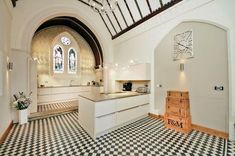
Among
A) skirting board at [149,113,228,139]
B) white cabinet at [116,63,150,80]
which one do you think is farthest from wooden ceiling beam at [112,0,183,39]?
skirting board at [149,113,228,139]

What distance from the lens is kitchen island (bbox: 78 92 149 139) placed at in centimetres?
303

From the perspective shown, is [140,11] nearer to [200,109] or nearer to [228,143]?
[200,109]

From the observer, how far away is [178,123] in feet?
11.4

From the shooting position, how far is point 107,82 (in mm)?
7023

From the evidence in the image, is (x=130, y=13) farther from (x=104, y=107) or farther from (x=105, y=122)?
(x=105, y=122)

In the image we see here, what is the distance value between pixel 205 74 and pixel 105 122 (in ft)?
9.96

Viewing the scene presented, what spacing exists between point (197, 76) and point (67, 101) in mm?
6463

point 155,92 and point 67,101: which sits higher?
point 155,92

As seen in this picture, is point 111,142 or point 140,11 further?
point 140,11

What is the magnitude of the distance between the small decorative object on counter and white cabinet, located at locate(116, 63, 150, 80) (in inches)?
51.8

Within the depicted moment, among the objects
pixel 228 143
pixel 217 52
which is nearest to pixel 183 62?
pixel 217 52

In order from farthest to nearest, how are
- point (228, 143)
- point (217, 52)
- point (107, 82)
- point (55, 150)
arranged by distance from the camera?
point (107, 82), point (217, 52), point (228, 143), point (55, 150)

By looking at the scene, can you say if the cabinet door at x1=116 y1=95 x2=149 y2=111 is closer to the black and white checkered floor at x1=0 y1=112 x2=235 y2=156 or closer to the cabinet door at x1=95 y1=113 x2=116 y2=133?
the cabinet door at x1=95 y1=113 x2=116 y2=133

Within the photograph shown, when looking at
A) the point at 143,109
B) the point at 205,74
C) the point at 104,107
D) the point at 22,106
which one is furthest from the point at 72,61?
the point at 205,74
